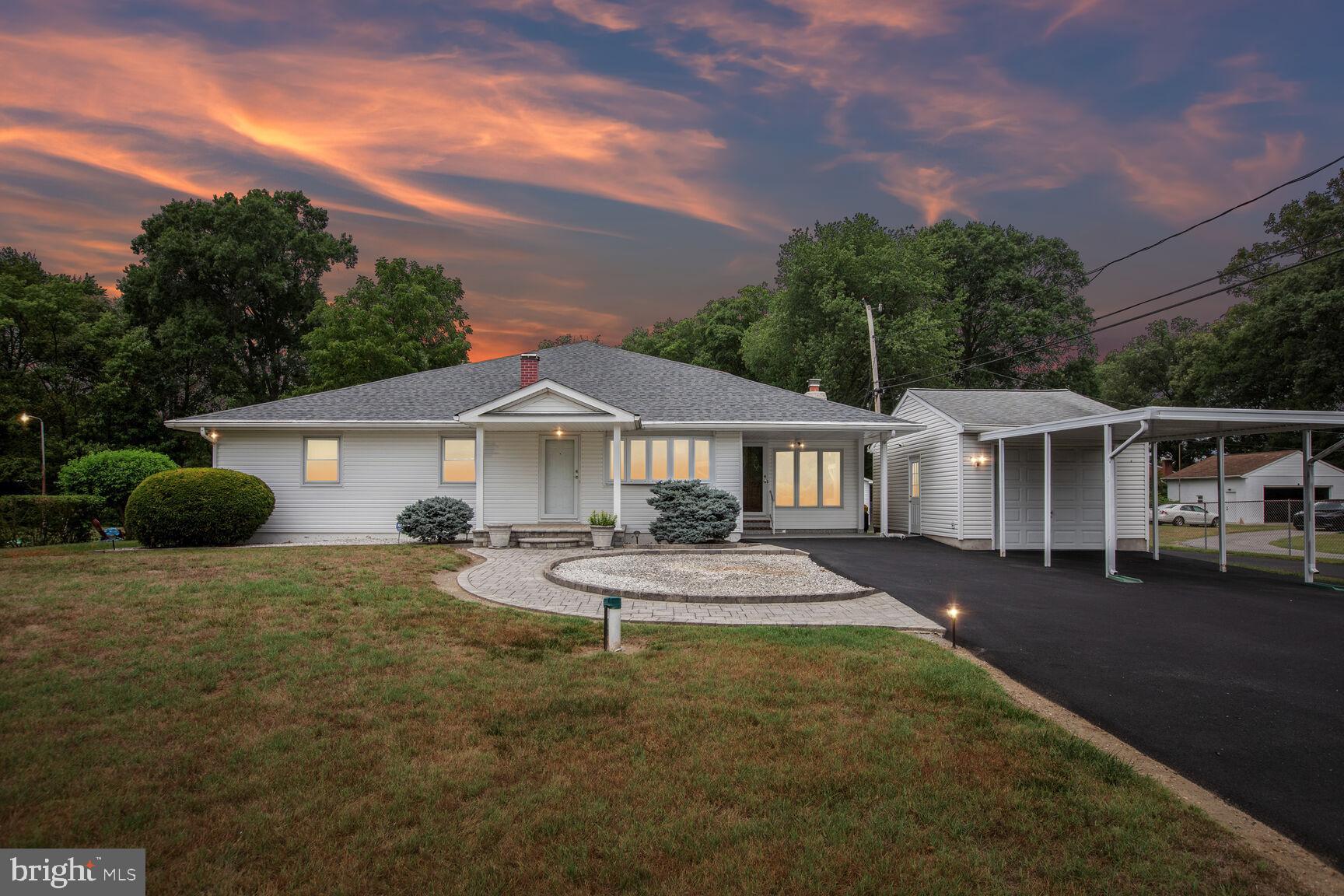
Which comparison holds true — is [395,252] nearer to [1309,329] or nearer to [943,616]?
[943,616]

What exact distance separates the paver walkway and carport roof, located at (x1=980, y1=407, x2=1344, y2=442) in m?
5.98

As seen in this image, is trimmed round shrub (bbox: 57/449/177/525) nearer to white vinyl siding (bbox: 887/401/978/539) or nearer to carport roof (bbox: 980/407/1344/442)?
white vinyl siding (bbox: 887/401/978/539)

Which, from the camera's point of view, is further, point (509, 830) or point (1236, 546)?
point (1236, 546)

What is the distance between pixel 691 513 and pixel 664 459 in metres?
2.30

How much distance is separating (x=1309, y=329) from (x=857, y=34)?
92.9 ft

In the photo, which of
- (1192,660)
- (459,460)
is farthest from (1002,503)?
(459,460)

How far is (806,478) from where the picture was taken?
1952cm

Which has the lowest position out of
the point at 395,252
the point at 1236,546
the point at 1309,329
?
the point at 1236,546

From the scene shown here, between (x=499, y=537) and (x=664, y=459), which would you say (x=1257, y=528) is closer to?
(x=664, y=459)

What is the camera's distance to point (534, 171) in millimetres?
17922

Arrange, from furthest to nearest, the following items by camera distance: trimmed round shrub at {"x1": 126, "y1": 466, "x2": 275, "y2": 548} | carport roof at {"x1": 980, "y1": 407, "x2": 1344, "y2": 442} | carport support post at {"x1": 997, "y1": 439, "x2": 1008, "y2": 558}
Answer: carport support post at {"x1": 997, "y1": 439, "x2": 1008, "y2": 558} < trimmed round shrub at {"x1": 126, "y1": 466, "x2": 275, "y2": 548} < carport roof at {"x1": 980, "y1": 407, "x2": 1344, "y2": 442}

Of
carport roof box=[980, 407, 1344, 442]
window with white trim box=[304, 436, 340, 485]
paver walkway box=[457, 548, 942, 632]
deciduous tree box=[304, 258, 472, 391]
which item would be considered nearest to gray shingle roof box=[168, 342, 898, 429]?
window with white trim box=[304, 436, 340, 485]

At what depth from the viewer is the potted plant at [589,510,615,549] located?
52.3 ft

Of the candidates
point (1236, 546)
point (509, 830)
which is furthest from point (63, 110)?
point (1236, 546)
